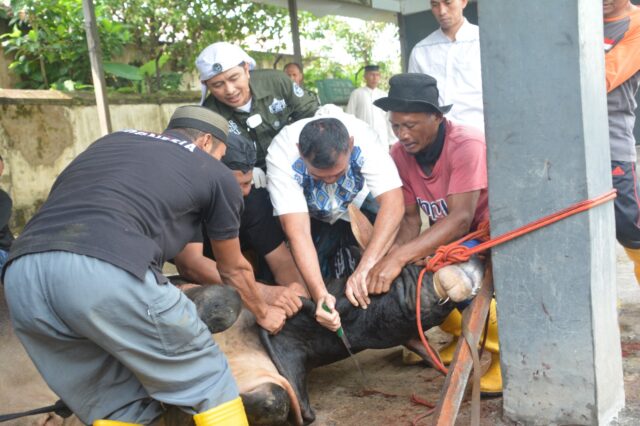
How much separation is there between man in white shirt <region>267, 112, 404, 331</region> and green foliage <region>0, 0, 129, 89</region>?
16.9 ft

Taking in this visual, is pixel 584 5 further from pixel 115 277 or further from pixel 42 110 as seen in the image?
pixel 42 110

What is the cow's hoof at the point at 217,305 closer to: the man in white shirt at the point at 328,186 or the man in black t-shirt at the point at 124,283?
the man in black t-shirt at the point at 124,283

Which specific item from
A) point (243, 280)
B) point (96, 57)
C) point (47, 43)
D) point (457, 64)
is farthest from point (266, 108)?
point (47, 43)

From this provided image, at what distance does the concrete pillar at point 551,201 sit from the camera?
8.78ft

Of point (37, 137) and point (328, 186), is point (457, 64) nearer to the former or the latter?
point (328, 186)

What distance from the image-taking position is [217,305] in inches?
120

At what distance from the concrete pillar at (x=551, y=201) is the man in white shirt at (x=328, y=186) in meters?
0.89

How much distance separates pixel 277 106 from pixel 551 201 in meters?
2.13

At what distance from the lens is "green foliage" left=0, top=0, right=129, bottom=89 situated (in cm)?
806

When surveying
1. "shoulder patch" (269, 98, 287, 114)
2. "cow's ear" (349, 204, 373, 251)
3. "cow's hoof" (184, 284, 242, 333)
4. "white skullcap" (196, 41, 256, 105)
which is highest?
"white skullcap" (196, 41, 256, 105)

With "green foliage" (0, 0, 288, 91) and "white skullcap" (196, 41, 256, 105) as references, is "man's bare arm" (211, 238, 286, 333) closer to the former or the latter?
"white skullcap" (196, 41, 256, 105)

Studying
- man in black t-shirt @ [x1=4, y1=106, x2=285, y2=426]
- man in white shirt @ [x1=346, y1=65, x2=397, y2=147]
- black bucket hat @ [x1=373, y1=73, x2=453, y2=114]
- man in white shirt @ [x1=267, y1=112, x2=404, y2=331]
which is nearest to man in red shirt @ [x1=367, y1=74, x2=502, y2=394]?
black bucket hat @ [x1=373, y1=73, x2=453, y2=114]

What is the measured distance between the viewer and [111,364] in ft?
9.09

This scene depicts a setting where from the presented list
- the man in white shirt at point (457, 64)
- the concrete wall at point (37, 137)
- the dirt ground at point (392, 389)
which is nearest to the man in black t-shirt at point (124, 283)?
the dirt ground at point (392, 389)
